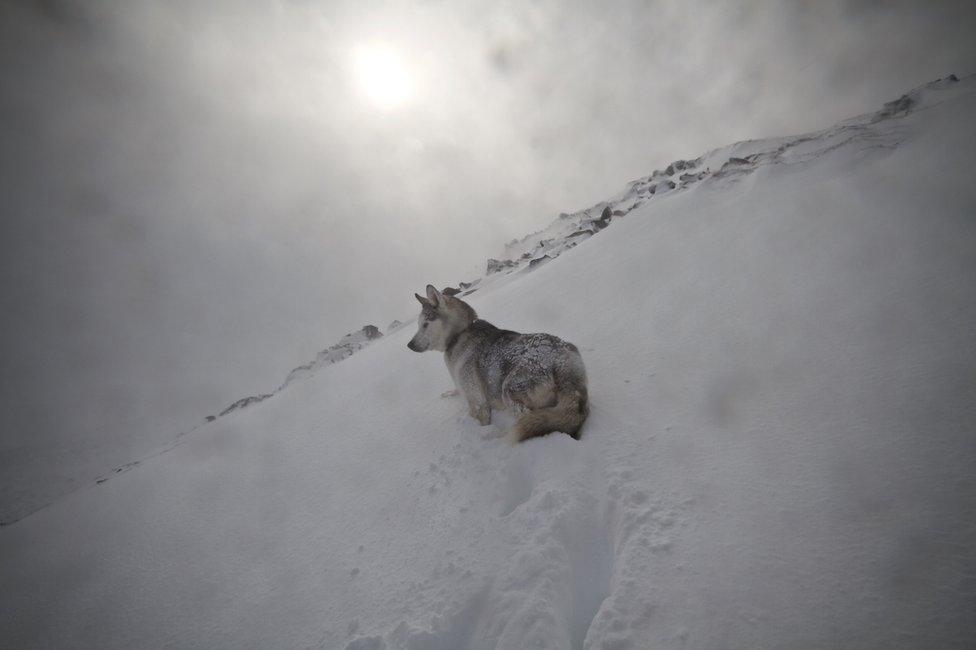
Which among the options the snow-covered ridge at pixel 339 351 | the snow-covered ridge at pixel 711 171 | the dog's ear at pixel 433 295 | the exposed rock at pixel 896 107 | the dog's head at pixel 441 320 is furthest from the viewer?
the snow-covered ridge at pixel 339 351

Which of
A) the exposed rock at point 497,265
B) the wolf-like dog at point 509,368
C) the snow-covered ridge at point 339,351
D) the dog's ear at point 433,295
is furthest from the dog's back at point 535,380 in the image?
the exposed rock at point 497,265

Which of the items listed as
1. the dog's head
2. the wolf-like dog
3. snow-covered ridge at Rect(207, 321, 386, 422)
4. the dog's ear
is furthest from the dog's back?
snow-covered ridge at Rect(207, 321, 386, 422)

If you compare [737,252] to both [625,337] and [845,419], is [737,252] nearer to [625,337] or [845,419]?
[625,337]

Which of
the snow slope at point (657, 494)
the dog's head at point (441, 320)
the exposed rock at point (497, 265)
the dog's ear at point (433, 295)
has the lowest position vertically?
the snow slope at point (657, 494)

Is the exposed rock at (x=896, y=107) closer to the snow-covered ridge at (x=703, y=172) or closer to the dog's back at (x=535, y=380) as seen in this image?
the snow-covered ridge at (x=703, y=172)

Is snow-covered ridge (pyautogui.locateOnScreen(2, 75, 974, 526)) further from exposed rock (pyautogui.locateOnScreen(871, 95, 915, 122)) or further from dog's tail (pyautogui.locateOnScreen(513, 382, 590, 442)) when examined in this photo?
dog's tail (pyautogui.locateOnScreen(513, 382, 590, 442))

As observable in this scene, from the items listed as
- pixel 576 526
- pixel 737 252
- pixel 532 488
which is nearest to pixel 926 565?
pixel 576 526
